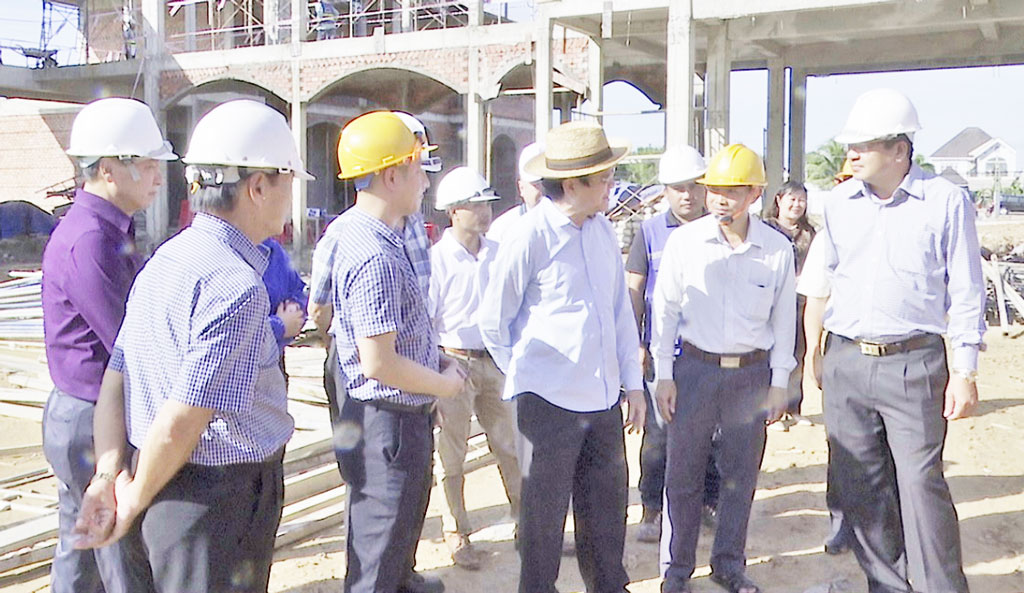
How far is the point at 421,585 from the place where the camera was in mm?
4078

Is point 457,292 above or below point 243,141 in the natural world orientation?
below

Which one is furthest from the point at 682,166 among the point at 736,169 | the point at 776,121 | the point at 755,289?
the point at 776,121

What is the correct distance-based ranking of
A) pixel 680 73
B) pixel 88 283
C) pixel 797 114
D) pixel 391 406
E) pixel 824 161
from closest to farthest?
pixel 88 283, pixel 391 406, pixel 680 73, pixel 797 114, pixel 824 161

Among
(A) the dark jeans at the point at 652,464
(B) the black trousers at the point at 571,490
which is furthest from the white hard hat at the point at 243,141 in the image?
(A) the dark jeans at the point at 652,464

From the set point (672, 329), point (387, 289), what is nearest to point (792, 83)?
point (672, 329)

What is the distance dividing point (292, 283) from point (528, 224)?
1.01m

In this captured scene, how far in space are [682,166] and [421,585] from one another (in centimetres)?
249

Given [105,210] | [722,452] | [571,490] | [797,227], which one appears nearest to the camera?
[105,210]

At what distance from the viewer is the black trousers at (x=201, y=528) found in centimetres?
226

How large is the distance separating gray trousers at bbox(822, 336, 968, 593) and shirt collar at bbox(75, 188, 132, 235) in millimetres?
2864

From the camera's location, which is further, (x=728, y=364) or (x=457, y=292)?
(x=457, y=292)

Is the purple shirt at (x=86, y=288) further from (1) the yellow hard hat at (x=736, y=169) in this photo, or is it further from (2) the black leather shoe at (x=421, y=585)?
(1) the yellow hard hat at (x=736, y=169)

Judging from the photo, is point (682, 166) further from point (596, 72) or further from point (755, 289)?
point (596, 72)

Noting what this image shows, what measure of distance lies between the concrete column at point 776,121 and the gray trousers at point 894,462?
525 inches
